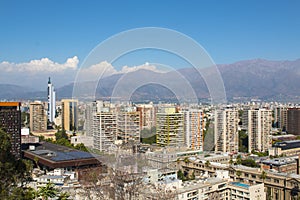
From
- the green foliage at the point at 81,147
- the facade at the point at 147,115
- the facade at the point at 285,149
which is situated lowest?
the facade at the point at 285,149

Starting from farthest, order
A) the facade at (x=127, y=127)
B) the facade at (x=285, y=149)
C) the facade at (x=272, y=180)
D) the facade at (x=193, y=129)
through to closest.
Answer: the facade at (x=285, y=149), the facade at (x=193, y=129), the facade at (x=127, y=127), the facade at (x=272, y=180)

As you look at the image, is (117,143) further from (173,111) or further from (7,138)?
(7,138)

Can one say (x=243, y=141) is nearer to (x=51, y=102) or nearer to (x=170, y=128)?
(x=170, y=128)

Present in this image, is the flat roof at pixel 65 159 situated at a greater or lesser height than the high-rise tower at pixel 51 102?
lesser

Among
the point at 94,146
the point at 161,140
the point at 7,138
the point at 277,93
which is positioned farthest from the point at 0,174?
the point at 277,93

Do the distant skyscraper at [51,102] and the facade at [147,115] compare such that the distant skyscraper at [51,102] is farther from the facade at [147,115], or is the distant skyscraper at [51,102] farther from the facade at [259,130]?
the facade at [259,130]

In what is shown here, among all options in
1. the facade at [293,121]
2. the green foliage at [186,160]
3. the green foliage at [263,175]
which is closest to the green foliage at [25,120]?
the green foliage at [186,160]
